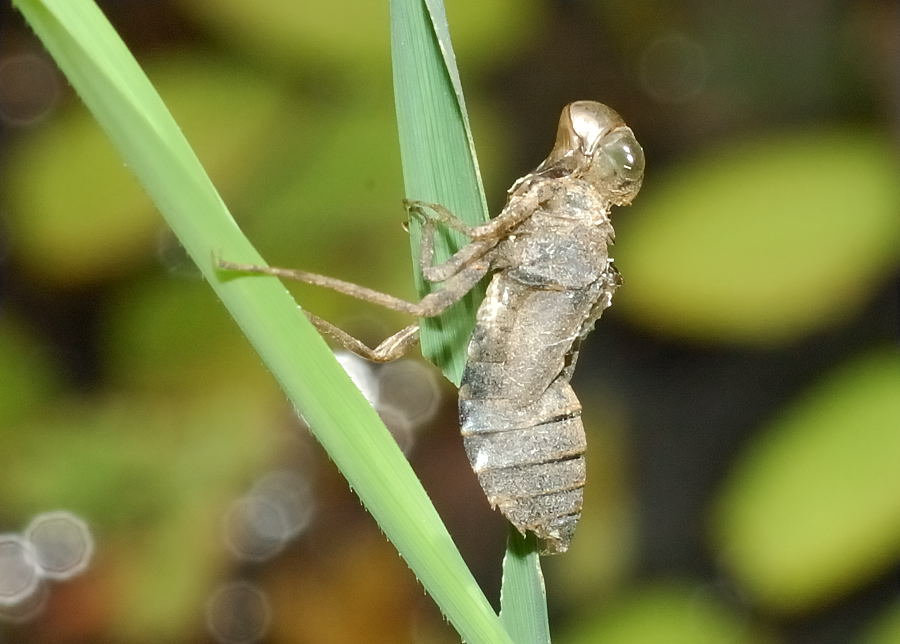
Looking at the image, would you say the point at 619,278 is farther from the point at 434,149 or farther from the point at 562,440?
the point at 434,149

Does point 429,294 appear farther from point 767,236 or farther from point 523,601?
point 767,236

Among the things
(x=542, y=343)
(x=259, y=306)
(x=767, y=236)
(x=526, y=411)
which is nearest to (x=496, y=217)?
(x=542, y=343)

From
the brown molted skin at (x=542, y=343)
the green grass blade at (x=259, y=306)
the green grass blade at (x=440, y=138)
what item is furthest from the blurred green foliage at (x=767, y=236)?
the green grass blade at (x=259, y=306)

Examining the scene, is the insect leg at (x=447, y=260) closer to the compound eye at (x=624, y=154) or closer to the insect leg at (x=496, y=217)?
the insect leg at (x=496, y=217)

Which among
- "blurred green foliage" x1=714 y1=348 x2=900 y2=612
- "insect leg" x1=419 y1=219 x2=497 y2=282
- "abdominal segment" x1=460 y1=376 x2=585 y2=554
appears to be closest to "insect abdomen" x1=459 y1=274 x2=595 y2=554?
"abdominal segment" x1=460 y1=376 x2=585 y2=554

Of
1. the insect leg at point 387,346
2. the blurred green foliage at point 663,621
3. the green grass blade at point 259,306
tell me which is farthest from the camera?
the blurred green foliage at point 663,621

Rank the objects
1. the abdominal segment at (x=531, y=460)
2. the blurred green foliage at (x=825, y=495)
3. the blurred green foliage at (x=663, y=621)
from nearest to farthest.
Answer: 1. the abdominal segment at (x=531, y=460)
2. the blurred green foliage at (x=825, y=495)
3. the blurred green foliage at (x=663, y=621)

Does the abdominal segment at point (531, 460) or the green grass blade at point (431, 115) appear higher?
the green grass blade at point (431, 115)
